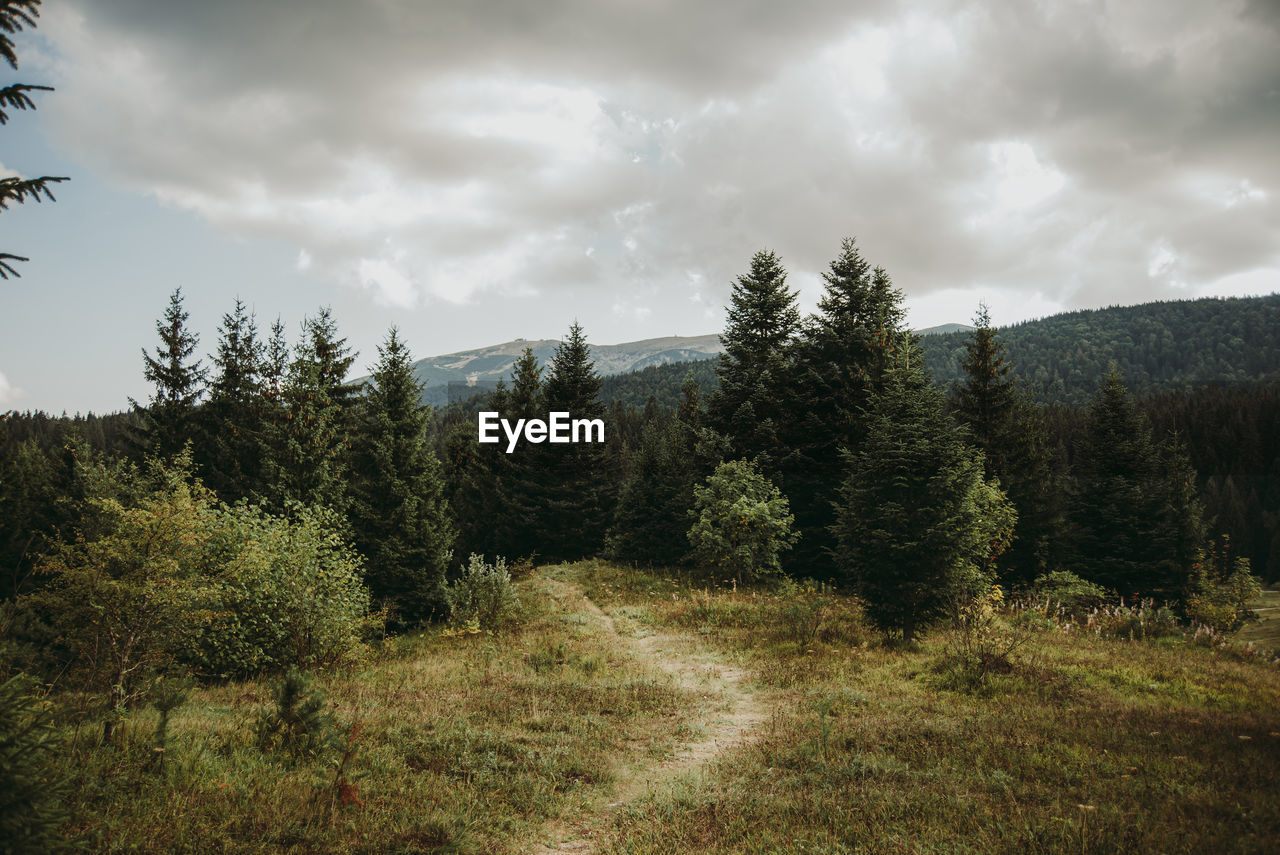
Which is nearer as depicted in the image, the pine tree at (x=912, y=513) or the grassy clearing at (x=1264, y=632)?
the pine tree at (x=912, y=513)

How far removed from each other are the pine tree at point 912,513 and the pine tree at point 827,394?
11.3 metres

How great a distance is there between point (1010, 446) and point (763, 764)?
3036cm

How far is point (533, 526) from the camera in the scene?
37.9 metres

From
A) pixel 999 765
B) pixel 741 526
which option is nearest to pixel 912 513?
pixel 999 765

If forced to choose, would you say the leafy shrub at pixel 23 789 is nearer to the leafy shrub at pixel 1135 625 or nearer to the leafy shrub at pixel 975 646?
the leafy shrub at pixel 975 646

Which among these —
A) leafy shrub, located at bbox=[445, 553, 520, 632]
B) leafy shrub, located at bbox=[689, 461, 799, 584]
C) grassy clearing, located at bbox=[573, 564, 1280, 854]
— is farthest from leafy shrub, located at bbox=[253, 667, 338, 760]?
leafy shrub, located at bbox=[689, 461, 799, 584]

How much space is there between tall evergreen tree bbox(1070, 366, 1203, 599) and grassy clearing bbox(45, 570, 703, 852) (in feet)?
111

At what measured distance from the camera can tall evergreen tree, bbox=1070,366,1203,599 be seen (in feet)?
108

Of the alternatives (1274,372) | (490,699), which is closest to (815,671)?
(490,699)

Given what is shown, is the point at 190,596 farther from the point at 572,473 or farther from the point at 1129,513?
the point at 1129,513

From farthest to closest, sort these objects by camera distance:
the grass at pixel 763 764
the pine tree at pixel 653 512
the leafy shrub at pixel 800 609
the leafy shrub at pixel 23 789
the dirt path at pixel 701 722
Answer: the pine tree at pixel 653 512 < the leafy shrub at pixel 800 609 < the dirt path at pixel 701 722 < the grass at pixel 763 764 < the leafy shrub at pixel 23 789

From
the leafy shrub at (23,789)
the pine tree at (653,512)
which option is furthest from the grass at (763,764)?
the pine tree at (653,512)

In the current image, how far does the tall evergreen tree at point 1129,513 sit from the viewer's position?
32.9 m

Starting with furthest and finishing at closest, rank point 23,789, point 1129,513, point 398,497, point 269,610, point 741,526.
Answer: point 1129,513, point 398,497, point 741,526, point 269,610, point 23,789
